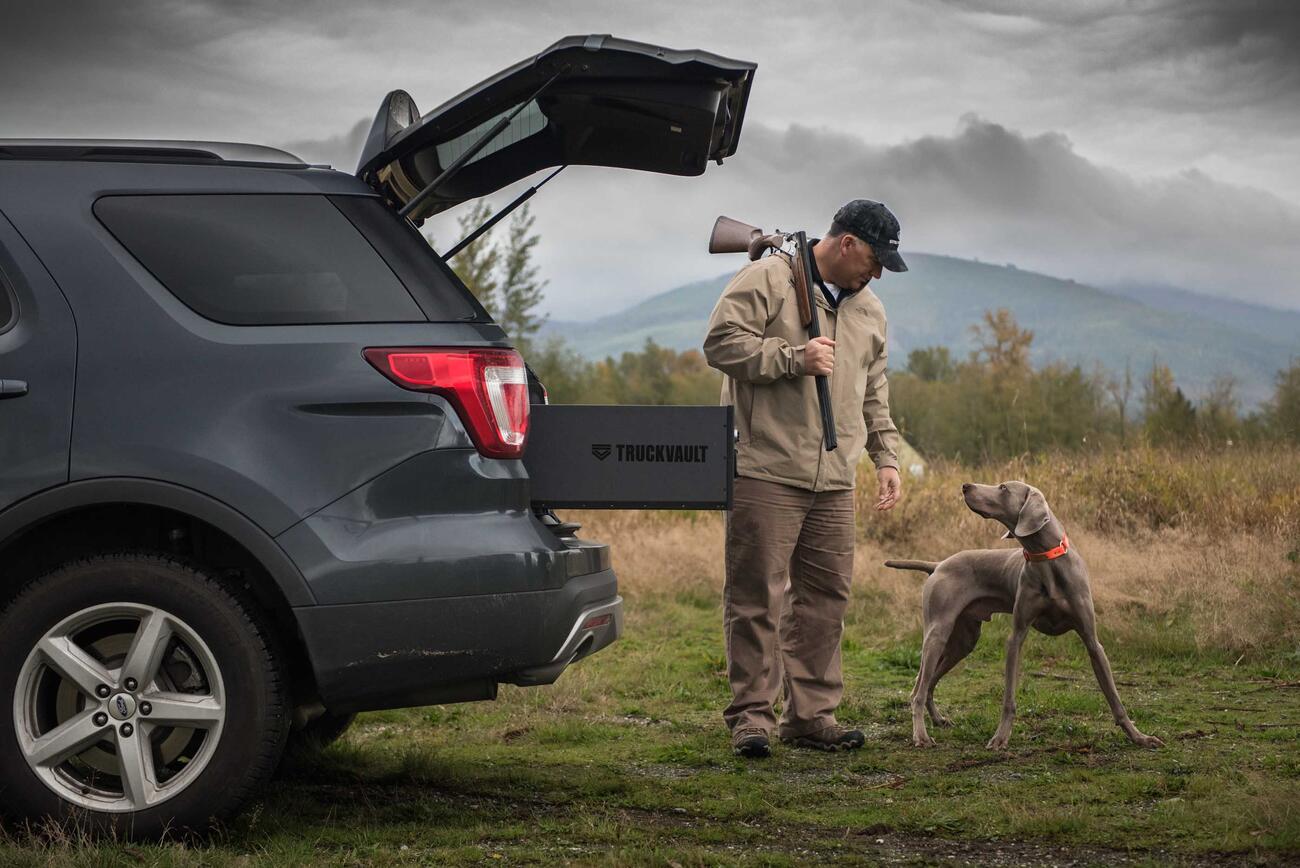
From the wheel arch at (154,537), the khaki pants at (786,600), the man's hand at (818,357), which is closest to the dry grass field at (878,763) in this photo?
the khaki pants at (786,600)

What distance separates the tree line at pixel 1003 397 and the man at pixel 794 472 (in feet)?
22.4

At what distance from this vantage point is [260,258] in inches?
161

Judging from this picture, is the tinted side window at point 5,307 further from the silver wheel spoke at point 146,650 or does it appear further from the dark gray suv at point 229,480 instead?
the silver wheel spoke at point 146,650

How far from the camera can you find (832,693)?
5.99 m

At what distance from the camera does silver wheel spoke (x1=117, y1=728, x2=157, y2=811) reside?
384 centimetres

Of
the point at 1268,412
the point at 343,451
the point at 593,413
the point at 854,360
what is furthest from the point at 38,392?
the point at 1268,412

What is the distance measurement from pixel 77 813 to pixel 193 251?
166 cm

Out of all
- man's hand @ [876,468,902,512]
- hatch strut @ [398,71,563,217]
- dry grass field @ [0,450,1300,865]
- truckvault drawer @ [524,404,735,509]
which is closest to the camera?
dry grass field @ [0,450,1300,865]

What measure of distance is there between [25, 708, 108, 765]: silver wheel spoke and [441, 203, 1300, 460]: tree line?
9844 millimetres

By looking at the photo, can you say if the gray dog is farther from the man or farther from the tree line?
the tree line

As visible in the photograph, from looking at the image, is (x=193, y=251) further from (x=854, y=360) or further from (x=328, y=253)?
(x=854, y=360)

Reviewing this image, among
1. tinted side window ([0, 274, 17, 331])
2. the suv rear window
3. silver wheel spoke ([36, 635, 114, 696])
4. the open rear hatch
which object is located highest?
the open rear hatch

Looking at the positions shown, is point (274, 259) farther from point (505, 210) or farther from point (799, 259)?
point (799, 259)

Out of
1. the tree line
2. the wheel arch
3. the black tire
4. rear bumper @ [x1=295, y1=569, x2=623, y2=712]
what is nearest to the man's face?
rear bumper @ [x1=295, y1=569, x2=623, y2=712]
